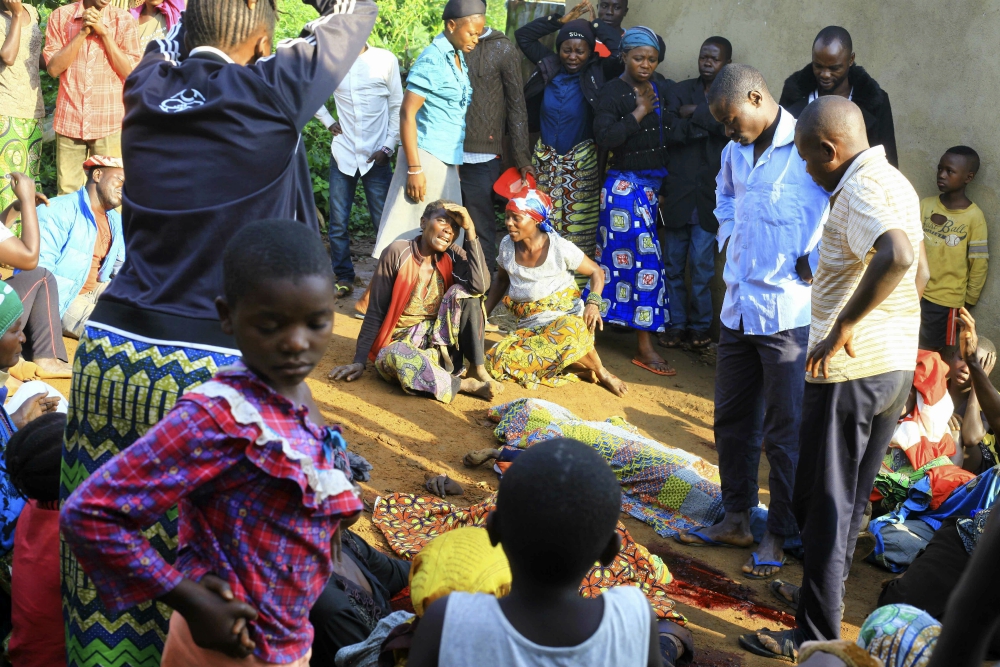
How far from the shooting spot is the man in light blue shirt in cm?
397

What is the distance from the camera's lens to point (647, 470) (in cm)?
473

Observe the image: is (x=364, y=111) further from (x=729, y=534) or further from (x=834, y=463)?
(x=834, y=463)

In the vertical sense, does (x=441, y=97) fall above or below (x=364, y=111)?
above

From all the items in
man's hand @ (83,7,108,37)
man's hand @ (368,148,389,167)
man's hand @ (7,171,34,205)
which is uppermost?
man's hand @ (83,7,108,37)

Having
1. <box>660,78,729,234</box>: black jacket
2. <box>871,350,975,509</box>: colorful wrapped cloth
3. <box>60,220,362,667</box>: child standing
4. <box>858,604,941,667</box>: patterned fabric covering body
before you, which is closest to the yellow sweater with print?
<box>871,350,975,509</box>: colorful wrapped cloth

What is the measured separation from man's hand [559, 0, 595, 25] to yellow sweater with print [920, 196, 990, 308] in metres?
3.36

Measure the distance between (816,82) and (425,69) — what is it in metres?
2.74

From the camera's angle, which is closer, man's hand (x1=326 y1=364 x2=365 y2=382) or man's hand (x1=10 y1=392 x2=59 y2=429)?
man's hand (x1=10 y1=392 x2=59 y2=429)

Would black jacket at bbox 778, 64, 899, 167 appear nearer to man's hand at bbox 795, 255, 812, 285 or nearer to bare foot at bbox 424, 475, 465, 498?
man's hand at bbox 795, 255, 812, 285

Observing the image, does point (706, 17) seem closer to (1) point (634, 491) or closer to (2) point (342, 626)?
(1) point (634, 491)

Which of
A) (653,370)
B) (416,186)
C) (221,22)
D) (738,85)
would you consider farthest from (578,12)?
(221,22)

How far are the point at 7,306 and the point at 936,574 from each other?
3.67m

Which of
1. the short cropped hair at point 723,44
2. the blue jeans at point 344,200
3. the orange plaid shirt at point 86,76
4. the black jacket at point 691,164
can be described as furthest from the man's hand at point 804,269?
the orange plaid shirt at point 86,76

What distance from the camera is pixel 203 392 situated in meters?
1.63
